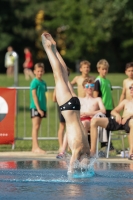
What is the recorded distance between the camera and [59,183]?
9.73 m

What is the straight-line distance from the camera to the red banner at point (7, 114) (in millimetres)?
14964

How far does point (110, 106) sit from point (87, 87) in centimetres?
103

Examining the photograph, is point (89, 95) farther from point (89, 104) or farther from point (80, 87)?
point (80, 87)

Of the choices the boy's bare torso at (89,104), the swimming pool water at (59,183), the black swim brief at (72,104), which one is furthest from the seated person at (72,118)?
the boy's bare torso at (89,104)

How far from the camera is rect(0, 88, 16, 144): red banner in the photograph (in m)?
15.0

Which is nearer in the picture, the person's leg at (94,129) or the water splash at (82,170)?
the water splash at (82,170)

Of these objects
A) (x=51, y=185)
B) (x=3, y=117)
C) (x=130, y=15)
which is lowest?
(x=51, y=185)

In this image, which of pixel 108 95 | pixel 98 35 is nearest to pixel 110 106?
pixel 108 95

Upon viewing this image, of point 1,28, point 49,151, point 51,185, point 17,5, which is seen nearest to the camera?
point 51,185

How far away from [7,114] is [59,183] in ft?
17.8

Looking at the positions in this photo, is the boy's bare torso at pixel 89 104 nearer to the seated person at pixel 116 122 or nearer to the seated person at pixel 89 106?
the seated person at pixel 89 106

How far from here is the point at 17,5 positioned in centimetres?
6188

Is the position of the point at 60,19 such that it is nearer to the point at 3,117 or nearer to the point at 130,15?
the point at 130,15

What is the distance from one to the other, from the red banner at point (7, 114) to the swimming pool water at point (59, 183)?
105 inches
